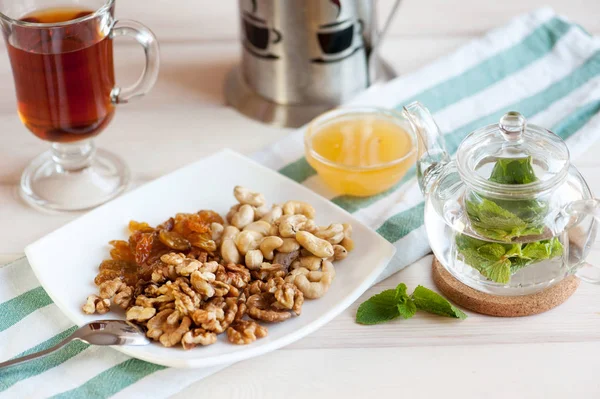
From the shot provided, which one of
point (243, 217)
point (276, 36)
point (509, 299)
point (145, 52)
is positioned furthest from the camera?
point (276, 36)

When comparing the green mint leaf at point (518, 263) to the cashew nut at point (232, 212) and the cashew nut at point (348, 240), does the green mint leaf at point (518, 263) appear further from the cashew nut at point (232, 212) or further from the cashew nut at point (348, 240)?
the cashew nut at point (232, 212)

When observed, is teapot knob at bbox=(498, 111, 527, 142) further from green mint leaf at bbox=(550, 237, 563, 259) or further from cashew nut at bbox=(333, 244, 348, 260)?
cashew nut at bbox=(333, 244, 348, 260)

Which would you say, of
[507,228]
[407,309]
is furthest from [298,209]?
[507,228]

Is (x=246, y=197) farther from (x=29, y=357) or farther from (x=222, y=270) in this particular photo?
(x=29, y=357)

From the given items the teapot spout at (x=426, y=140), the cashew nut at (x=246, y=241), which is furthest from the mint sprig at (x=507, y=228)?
the cashew nut at (x=246, y=241)

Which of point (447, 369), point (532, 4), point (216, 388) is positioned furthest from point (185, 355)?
point (532, 4)

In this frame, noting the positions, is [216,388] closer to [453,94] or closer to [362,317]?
[362,317]
